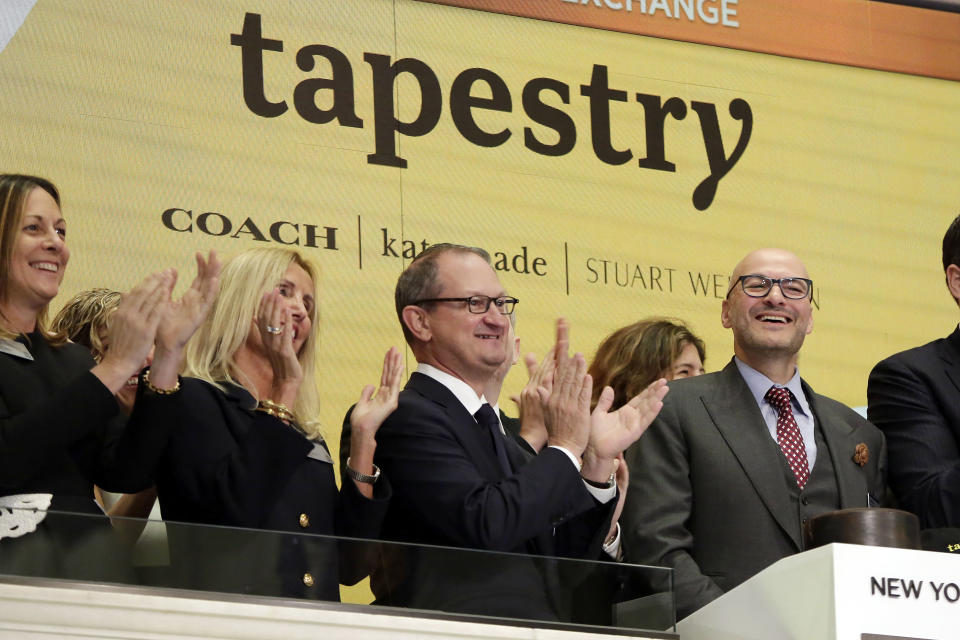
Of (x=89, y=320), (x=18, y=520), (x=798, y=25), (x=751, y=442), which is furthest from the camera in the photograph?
(x=798, y=25)

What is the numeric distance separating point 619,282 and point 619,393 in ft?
4.03

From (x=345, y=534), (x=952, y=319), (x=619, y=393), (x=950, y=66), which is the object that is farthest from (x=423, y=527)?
(x=950, y=66)

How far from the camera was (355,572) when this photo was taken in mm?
2475

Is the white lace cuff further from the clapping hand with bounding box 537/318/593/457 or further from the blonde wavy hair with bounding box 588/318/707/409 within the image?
the blonde wavy hair with bounding box 588/318/707/409

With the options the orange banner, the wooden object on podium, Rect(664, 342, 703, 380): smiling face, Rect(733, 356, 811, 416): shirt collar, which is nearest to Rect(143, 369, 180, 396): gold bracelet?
the wooden object on podium

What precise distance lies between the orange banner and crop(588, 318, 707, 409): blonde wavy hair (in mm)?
1602

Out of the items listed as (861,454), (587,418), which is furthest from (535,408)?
(861,454)

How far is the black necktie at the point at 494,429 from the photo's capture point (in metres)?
3.01

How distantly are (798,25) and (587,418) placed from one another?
3.06m

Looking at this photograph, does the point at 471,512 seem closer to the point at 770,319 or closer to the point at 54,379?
the point at 54,379

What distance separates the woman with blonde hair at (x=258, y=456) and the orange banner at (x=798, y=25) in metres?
2.40

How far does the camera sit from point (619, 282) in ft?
16.6

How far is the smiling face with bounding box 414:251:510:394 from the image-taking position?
310cm

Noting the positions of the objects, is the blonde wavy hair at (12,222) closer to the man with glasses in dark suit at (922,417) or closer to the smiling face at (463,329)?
the smiling face at (463,329)
